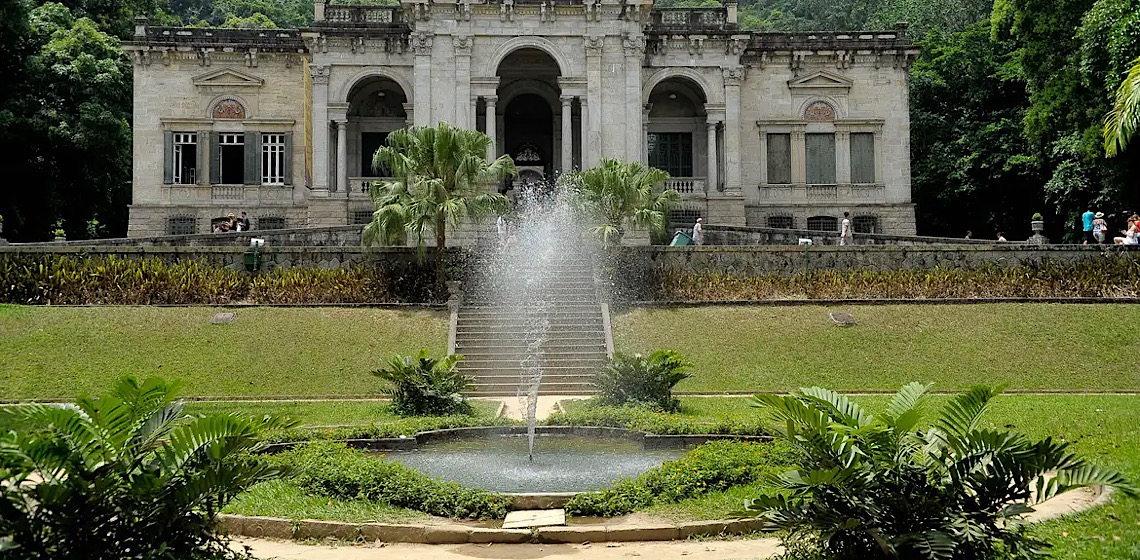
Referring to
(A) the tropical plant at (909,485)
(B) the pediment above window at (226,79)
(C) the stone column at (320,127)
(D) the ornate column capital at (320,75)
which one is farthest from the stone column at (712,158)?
(A) the tropical plant at (909,485)

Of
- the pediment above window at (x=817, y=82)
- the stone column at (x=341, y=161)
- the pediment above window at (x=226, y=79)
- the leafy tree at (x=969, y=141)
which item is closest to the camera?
the stone column at (x=341, y=161)

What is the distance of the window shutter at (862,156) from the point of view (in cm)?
4016

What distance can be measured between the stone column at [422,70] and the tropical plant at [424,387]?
19.7m

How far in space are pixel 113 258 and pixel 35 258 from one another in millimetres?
1837

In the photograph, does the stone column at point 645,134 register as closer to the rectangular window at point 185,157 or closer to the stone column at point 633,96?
the stone column at point 633,96

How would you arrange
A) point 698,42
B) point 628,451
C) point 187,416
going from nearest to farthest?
point 187,416 < point 628,451 < point 698,42

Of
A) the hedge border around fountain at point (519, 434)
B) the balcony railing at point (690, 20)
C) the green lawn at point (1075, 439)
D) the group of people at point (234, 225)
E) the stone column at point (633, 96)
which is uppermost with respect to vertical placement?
the balcony railing at point (690, 20)

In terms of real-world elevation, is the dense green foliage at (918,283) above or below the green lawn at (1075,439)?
above

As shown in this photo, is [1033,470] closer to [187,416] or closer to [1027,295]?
[187,416]

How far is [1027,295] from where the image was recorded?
83.4 ft

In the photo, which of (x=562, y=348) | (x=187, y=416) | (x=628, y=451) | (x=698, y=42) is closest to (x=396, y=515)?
(x=187, y=416)

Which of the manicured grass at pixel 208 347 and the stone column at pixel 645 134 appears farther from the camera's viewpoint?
the stone column at pixel 645 134

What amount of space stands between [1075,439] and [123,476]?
11.5 m

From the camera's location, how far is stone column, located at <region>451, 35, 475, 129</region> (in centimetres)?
3550
